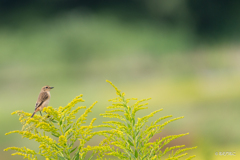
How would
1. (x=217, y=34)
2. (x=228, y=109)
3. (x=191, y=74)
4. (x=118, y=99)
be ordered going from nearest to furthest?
1. (x=118, y=99)
2. (x=228, y=109)
3. (x=191, y=74)
4. (x=217, y=34)

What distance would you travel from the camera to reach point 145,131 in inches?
104

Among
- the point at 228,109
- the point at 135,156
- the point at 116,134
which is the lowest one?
the point at 135,156

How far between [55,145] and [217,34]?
6148 centimetres

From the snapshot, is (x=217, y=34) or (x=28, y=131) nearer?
(x=28, y=131)

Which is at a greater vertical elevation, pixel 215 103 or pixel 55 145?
pixel 215 103

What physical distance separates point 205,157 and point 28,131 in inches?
220

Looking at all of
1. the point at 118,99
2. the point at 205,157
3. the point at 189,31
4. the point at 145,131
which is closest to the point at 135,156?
the point at 145,131

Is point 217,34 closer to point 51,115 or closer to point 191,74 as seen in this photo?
point 191,74

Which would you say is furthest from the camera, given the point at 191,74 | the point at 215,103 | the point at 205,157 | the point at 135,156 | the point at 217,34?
the point at 217,34

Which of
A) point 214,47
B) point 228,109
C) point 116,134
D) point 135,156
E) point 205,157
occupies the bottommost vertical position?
point 135,156

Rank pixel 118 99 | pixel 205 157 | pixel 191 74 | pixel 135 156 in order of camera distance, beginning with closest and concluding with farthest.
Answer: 1. pixel 135 156
2. pixel 118 99
3. pixel 205 157
4. pixel 191 74

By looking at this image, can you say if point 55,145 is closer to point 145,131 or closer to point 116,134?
point 116,134

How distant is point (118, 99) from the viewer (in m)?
2.75

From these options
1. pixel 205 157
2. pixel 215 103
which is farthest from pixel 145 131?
pixel 215 103
